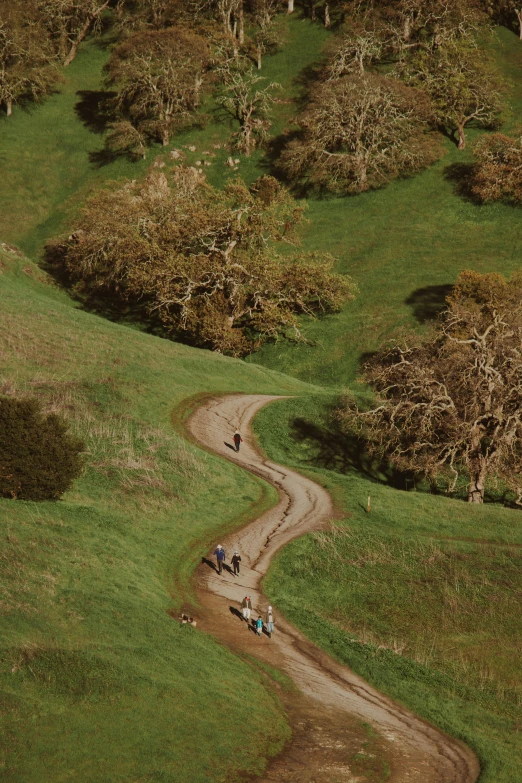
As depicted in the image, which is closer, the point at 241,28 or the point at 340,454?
the point at 340,454

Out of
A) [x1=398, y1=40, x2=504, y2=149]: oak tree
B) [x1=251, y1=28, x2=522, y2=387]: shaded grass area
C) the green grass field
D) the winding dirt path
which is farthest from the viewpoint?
[x1=398, y1=40, x2=504, y2=149]: oak tree

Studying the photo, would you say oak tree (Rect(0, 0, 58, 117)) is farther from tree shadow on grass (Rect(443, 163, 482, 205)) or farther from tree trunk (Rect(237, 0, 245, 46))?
tree shadow on grass (Rect(443, 163, 482, 205))

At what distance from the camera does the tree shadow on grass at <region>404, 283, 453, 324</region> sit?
9022 centimetres

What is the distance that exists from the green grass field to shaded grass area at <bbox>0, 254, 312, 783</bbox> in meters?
0.10

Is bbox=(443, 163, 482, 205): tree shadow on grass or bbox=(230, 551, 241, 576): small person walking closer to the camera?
bbox=(230, 551, 241, 576): small person walking

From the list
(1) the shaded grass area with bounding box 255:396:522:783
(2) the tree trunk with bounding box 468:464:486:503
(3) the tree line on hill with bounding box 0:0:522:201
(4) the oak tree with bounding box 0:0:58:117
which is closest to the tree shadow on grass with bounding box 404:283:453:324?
(3) the tree line on hill with bounding box 0:0:522:201

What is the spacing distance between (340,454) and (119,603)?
3310cm

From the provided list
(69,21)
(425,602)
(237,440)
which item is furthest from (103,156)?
(425,602)

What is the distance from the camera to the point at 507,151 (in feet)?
353

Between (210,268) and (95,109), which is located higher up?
(95,109)

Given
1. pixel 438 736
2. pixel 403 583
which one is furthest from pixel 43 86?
pixel 438 736

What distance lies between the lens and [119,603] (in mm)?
34562

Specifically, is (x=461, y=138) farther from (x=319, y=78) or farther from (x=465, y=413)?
(x=465, y=413)

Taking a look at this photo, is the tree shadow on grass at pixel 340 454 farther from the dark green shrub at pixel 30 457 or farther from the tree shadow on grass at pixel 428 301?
the tree shadow on grass at pixel 428 301
